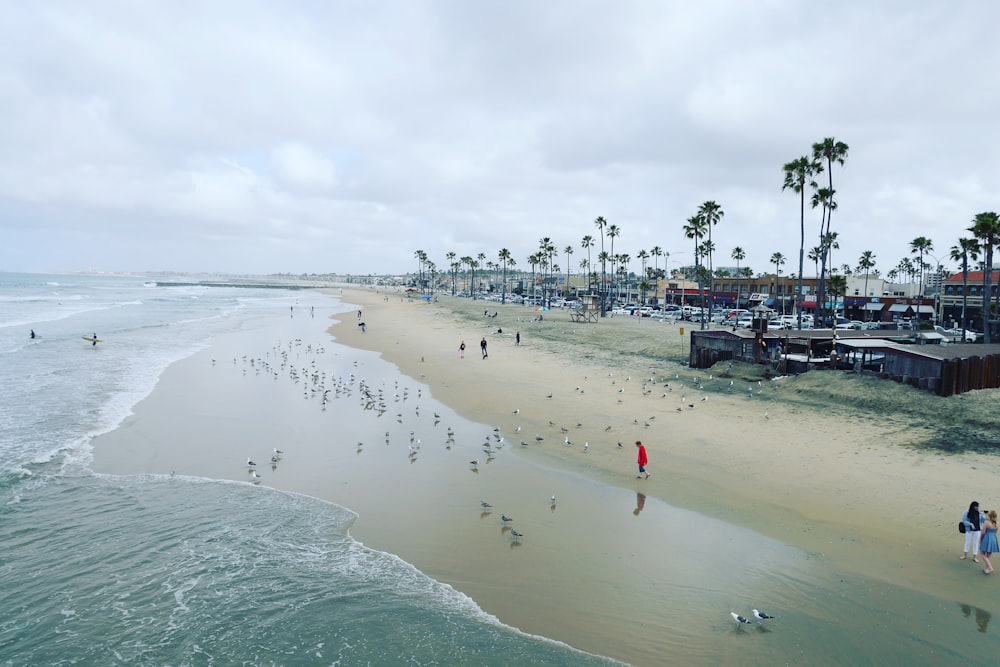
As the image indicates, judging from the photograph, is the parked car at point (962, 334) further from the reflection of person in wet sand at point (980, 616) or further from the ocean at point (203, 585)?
the ocean at point (203, 585)

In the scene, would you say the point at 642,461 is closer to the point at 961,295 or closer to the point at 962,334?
the point at 962,334

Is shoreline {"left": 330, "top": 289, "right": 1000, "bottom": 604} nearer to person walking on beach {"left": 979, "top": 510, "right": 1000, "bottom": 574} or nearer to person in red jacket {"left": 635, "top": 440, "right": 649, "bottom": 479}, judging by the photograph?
person in red jacket {"left": 635, "top": 440, "right": 649, "bottom": 479}

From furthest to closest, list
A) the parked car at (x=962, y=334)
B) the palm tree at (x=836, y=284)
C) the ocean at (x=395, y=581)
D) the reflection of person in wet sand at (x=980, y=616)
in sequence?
1. the palm tree at (x=836, y=284)
2. the parked car at (x=962, y=334)
3. the reflection of person in wet sand at (x=980, y=616)
4. the ocean at (x=395, y=581)

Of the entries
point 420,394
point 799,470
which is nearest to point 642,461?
point 799,470

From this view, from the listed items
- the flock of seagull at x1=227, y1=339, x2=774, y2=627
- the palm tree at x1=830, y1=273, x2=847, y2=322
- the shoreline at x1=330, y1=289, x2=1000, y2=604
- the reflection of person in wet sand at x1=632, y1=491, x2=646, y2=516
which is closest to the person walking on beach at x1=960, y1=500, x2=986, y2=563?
the shoreline at x1=330, y1=289, x2=1000, y2=604

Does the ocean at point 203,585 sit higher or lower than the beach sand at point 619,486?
lower

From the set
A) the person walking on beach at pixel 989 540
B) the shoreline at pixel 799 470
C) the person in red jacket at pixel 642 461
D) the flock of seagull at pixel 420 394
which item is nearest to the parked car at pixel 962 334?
the shoreline at pixel 799 470

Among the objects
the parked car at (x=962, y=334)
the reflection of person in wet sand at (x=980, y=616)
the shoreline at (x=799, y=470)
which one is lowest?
the reflection of person in wet sand at (x=980, y=616)
